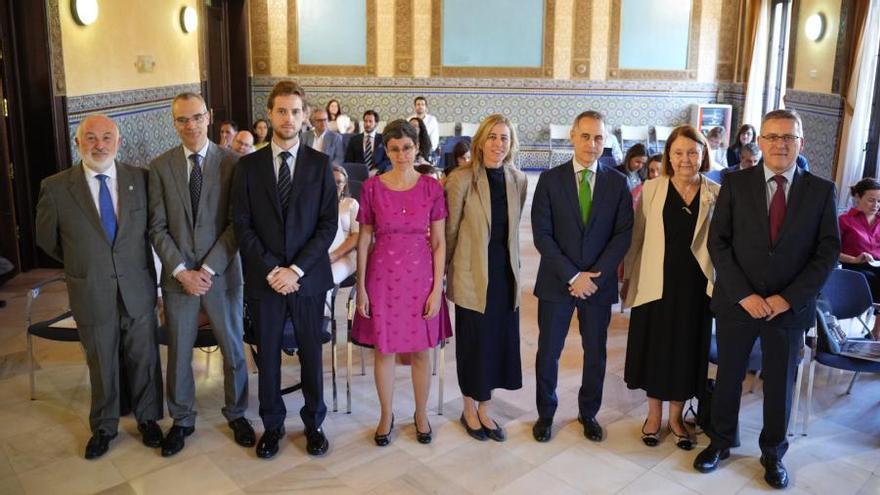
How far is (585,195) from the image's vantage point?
3.72m

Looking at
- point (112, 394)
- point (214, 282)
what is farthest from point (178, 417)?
point (214, 282)

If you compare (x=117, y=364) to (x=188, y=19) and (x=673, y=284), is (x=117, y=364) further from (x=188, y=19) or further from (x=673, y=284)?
(x=188, y=19)

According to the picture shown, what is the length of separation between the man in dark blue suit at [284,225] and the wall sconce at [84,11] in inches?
174

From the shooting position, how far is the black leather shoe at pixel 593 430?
12.8 feet

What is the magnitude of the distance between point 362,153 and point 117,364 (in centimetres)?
Result: 470

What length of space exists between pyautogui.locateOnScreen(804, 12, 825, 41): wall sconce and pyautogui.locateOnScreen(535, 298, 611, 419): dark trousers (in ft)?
25.2

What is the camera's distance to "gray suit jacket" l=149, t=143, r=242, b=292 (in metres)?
3.65

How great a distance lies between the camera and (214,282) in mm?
3715

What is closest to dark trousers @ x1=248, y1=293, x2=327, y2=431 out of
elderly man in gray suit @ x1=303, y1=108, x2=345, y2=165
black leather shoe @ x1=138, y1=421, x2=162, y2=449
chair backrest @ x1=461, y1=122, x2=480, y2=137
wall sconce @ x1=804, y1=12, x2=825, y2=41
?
black leather shoe @ x1=138, y1=421, x2=162, y2=449

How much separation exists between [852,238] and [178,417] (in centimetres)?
468

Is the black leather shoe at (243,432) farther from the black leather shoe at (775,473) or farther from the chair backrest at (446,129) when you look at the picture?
the chair backrest at (446,129)

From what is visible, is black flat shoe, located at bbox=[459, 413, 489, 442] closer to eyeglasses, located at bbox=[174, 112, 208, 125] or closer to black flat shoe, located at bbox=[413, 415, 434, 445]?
black flat shoe, located at bbox=[413, 415, 434, 445]

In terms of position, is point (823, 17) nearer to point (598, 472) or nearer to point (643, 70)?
point (643, 70)

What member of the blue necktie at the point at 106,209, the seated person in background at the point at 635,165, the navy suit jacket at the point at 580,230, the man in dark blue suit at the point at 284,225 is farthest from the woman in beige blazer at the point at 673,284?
the seated person in background at the point at 635,165
